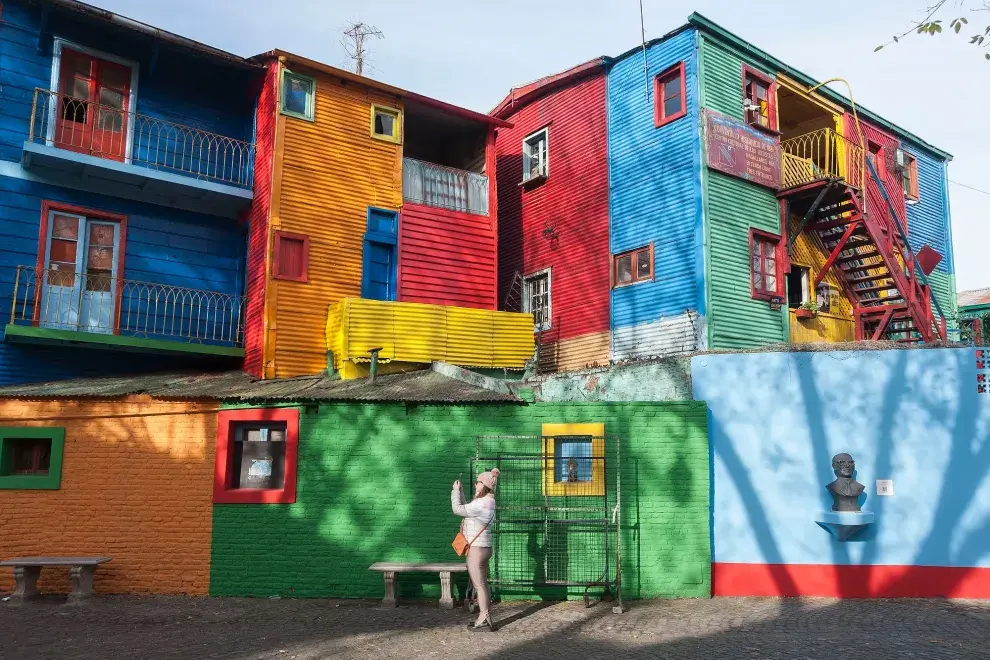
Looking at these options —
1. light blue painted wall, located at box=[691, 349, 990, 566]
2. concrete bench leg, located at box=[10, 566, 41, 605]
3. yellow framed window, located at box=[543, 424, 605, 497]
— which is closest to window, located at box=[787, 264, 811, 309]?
light blue painted wall, located at box=[691, 349, 990, 566]

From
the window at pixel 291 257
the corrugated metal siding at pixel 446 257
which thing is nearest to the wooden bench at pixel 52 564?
the window at pixel 291 257

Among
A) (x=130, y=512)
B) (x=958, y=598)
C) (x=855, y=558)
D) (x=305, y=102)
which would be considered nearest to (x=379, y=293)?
(x=305, y=102)

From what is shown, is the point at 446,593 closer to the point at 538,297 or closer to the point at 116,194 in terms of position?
the point at 116,194

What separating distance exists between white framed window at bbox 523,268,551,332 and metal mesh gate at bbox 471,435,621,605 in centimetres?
752

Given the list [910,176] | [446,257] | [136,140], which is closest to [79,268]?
[136,140]

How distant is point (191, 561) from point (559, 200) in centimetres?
1102

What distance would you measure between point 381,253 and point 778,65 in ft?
30.1

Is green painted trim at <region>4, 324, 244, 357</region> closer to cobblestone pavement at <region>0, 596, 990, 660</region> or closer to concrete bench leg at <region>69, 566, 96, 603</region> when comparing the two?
concrete bench leg at <region>69, 566, 96, 603</region>

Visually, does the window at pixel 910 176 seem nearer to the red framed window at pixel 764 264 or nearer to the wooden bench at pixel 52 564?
the red framed window at pixel 764 264

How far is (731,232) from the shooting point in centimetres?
1491

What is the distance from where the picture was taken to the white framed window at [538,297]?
17875 millimetres

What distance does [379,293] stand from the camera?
1534 centimetres

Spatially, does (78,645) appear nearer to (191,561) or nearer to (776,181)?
(191,561)

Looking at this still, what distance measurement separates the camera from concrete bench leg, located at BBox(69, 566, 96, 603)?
32.8ft
